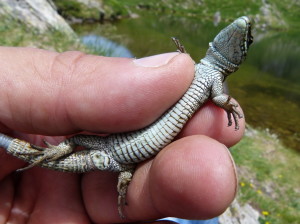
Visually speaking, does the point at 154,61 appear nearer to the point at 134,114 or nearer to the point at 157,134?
the point at 134,114

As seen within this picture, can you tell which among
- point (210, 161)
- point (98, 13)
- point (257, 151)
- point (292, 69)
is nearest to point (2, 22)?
point (210, 161)

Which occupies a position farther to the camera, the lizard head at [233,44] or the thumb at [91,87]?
the lizard head at [233,44]

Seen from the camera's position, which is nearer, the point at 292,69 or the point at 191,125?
the point at 191,125

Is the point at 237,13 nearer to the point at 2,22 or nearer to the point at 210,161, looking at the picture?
the point at 2,22

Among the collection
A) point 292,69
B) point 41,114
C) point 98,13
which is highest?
point 41,114

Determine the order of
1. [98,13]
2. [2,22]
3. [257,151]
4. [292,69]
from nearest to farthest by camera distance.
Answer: [2,22]
[257,151]
[292,69]
[98,13]

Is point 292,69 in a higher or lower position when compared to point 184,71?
lower

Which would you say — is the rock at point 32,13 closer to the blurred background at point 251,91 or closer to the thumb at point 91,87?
the blurred background at point 251,91

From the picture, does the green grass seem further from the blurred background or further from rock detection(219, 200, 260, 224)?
rock detection(219, 200, 260, 224)

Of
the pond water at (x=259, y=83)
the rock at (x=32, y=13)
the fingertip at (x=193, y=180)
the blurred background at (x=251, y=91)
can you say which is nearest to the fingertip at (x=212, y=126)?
the fingertip at (x=193, y=180)
